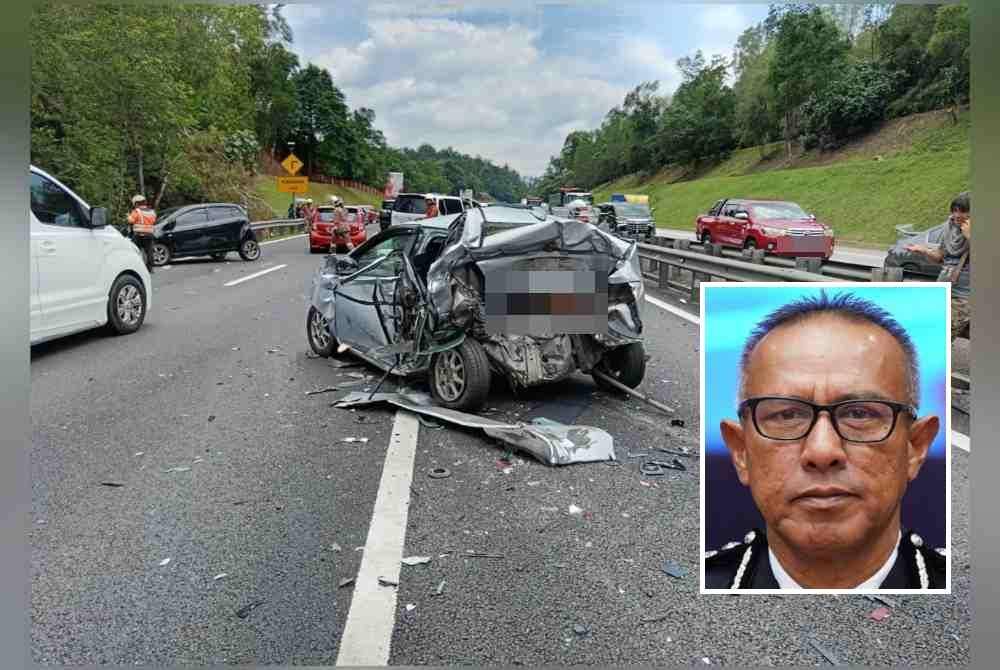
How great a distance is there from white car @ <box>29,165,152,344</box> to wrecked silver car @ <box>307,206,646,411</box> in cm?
112

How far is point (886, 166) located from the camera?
273 cm

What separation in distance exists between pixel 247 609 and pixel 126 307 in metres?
3.11

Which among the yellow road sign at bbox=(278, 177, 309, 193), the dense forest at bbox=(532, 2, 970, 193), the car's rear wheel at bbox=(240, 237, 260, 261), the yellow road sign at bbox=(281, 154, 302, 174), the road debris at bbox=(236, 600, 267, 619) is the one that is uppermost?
the dense forest at bbox=(532, 2, 970, 193)

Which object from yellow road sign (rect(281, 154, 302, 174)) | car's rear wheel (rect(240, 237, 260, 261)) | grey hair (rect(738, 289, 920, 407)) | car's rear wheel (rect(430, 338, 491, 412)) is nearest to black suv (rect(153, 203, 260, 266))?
car's rear wheel (rect(240, 237, 260, 261))

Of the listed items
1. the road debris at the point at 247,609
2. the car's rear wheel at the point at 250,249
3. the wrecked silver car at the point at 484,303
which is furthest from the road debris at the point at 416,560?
the car's rear wheel at the point at 250,249

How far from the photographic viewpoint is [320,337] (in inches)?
224

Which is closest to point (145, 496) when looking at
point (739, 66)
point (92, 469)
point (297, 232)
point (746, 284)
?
point (92, 469)

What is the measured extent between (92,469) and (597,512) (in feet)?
6.68

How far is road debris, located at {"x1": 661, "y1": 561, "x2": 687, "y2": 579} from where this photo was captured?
2.49 metres

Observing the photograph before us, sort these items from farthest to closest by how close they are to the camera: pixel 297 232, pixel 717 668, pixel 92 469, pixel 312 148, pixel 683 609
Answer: pixel 297 232 → pixel 312 148 → pixel 92 469 → pixel 683 609 → pixel 717 668

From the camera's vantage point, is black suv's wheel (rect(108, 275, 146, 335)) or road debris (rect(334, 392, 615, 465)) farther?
black suv's wheel (rect(108, 275, 146, 335))

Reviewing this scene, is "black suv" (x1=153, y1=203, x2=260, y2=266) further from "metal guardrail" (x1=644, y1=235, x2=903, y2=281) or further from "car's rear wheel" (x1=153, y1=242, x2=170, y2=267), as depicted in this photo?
"metal guardrail" (x1=644, y1=235, x2=903, y2=281)

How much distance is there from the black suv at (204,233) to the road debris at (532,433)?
3.64ft

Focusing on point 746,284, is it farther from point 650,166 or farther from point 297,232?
point 297,232
